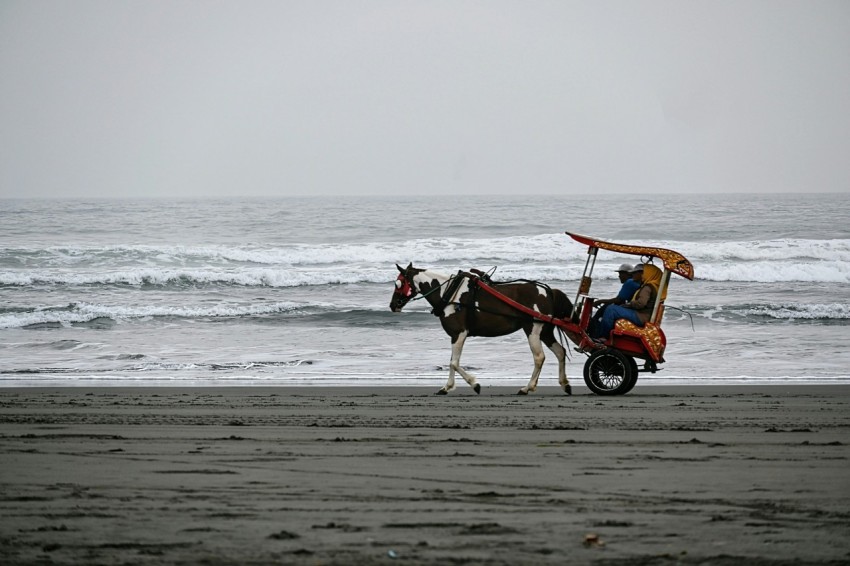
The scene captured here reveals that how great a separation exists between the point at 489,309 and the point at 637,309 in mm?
1879

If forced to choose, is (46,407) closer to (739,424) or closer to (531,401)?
(531,401)

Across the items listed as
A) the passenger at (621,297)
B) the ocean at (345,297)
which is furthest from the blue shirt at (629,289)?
the ocean at (345,297)

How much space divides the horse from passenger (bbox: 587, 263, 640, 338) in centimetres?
46

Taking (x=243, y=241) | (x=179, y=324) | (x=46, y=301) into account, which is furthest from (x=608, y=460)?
(x=243, y=241)

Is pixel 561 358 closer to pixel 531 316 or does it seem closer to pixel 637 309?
pixel 531 316

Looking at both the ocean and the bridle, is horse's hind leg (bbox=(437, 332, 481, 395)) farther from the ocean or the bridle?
the ocean

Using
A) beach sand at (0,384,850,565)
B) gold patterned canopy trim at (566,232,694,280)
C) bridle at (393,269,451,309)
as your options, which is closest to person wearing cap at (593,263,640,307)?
gold patterned canopy trim at (566,232,694,280)

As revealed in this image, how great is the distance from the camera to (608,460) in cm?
691

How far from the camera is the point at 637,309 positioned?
11.0 metres

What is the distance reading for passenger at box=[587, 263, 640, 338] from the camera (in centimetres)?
1119

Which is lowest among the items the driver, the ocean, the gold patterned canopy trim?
the ocean

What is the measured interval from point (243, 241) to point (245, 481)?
126ft

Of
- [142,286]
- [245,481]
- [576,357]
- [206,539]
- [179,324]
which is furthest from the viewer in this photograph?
[142,286]

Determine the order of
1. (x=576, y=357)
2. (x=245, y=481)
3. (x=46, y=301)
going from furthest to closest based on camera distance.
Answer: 1. (x=46, y=301)
2. (x=576, y=357)
3. (x=245, y=481)
